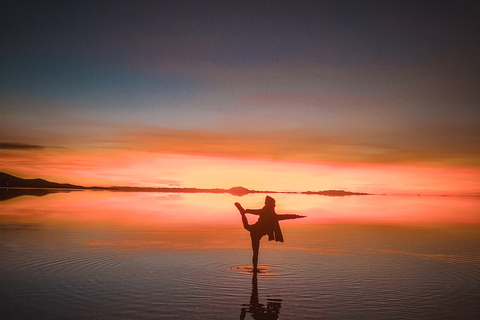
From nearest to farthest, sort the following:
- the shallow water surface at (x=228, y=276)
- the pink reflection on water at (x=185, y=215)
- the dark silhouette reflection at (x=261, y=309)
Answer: the dark silhouette reflection at (x=261, y=309), the shallow water surface at (x=228, y=276), the pink reflection on water at (x=185, y=215)

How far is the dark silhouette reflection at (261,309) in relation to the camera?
1688 centimetres

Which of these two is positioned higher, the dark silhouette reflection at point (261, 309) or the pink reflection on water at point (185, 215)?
the pink reflection on water at point (185, 215)

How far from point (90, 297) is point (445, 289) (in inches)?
664

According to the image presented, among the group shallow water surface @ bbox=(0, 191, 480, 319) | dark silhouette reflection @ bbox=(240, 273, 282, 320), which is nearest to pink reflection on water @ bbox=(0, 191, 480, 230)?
shallow water surface @ bbox=(0, 191, 480, 319)

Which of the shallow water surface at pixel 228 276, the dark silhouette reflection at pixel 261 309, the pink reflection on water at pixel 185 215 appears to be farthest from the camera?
the pink reflection on water at pixel 185 215

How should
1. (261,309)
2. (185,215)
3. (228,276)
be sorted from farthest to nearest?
(185,215), (228,276), (261,309)

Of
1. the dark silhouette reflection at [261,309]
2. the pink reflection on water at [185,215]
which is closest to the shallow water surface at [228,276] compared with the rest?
the dark silhouette reflection at [261,309]

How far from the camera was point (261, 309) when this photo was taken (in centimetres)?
1769

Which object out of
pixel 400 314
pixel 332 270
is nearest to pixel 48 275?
pixel 332 270

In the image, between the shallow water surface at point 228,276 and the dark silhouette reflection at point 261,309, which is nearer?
the dark silhouette reflection at point 261,309

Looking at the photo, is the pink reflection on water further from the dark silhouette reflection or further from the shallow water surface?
the dark silhouette reflection

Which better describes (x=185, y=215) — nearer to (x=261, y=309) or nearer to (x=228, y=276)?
(x=228, y=276)

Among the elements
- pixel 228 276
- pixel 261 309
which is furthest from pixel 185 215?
pixel 261 309

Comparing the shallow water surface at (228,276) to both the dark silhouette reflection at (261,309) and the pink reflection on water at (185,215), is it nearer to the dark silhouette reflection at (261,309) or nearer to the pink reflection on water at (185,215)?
the dark silhouette reflection at (261,309)
